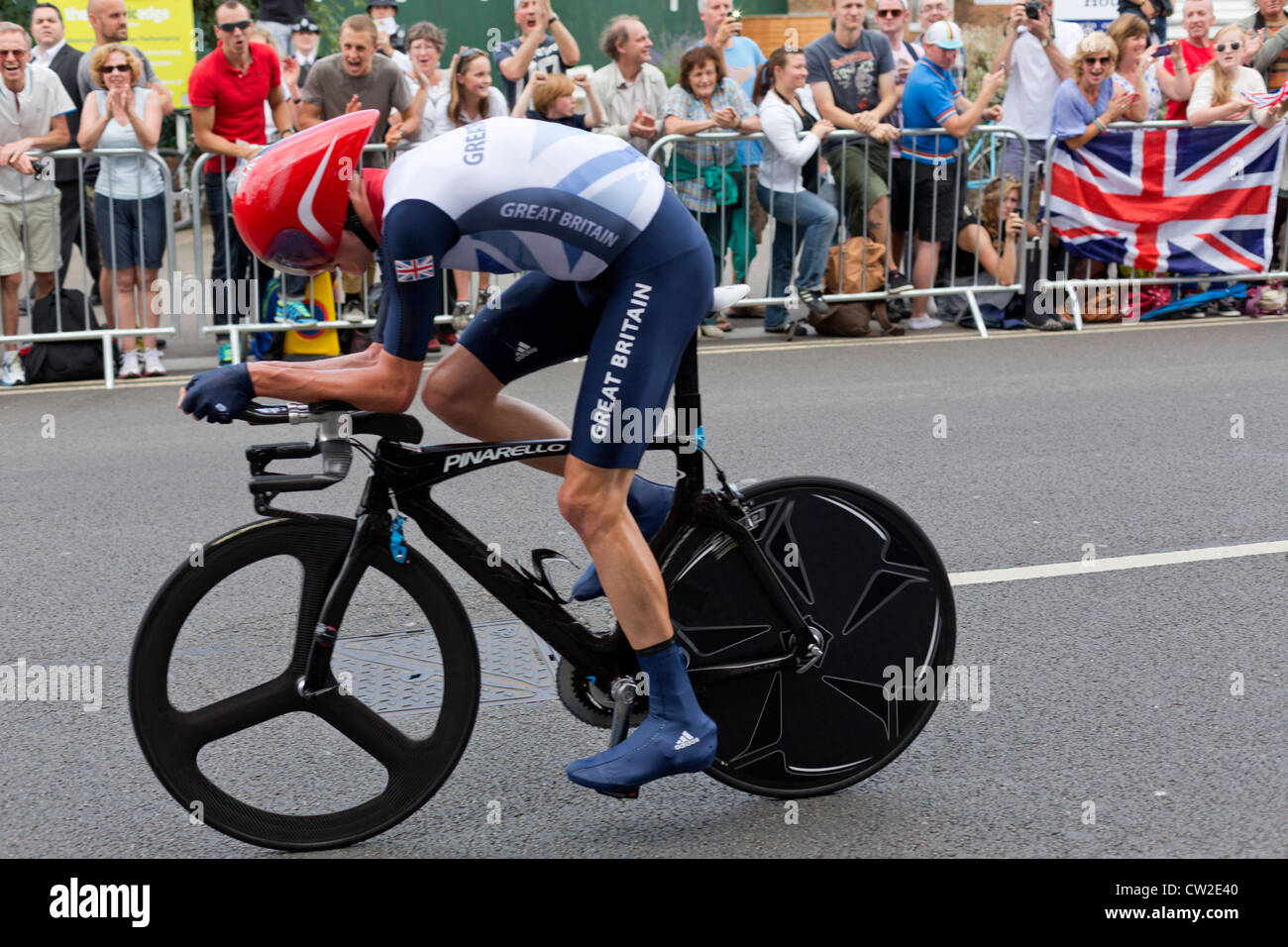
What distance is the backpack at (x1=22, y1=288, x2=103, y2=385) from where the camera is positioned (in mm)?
9812

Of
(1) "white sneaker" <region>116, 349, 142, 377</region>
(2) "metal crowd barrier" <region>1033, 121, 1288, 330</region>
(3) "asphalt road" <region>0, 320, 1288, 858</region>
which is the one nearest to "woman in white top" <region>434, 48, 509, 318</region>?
(3) "asphalt road" <region>0, 320, 1288, 858</region>

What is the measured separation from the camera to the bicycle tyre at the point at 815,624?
393cm

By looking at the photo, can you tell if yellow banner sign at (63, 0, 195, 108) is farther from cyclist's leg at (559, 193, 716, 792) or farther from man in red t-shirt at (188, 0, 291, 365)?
cyclist's leg at (559, 193, 716, 792)

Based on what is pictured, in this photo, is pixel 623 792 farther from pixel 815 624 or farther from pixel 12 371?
pixel 12 371

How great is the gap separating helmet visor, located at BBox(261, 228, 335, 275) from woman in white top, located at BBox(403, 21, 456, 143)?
747 centimetres

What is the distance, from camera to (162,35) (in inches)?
584

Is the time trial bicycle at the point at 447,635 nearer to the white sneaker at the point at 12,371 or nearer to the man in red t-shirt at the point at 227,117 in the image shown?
the white sneaker at the point at 12,371

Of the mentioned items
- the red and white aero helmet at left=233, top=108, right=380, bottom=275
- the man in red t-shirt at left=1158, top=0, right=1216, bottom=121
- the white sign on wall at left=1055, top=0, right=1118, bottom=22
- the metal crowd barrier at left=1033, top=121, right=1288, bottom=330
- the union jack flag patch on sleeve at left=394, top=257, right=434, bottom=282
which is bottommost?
the metal crowd barrier at left=1033, top=121, right=1288, bottom=330

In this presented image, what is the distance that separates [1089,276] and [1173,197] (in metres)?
0.90

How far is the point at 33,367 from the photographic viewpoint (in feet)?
32.1

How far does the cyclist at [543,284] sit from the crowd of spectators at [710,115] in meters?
6.58

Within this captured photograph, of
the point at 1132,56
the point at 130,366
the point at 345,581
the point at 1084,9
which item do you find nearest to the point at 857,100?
the point at 1132,56
